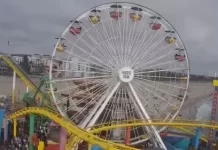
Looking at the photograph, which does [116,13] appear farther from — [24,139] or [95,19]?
[24,139]

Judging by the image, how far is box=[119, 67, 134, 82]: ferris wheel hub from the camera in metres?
26.7

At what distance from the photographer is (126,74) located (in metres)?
26.7

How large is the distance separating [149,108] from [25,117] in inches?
497

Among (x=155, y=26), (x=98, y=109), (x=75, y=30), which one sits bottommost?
(x=98, y=109)

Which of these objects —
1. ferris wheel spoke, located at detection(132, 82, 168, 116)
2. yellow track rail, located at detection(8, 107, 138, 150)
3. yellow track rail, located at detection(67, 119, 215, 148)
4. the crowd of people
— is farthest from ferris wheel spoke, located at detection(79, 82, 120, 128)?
the crowd of people

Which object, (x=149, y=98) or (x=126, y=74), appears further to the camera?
(x=149, y=98)

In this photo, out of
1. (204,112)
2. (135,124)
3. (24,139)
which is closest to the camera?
(135,124)

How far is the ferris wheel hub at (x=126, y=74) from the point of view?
26.7 metres

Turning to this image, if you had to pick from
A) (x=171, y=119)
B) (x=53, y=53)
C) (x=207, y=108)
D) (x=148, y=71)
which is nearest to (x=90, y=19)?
(x=53, y=53)

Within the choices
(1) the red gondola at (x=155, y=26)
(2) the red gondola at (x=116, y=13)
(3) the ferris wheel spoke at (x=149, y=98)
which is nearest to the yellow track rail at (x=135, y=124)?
(3) the ferris wheel spoke at (x=149, y=98)

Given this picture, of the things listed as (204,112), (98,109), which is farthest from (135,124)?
(204,112)

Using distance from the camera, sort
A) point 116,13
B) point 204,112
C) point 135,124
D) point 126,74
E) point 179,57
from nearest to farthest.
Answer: point 135,124 → point 126,74 → point 116,13 → point 179,57 → point 204,112

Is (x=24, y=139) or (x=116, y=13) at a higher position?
(x=116, y=13)

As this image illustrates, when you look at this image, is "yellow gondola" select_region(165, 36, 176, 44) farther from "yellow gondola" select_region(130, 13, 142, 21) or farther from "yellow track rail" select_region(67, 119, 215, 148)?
"yellow track rail" select_region(67, 119, 215, 148)
